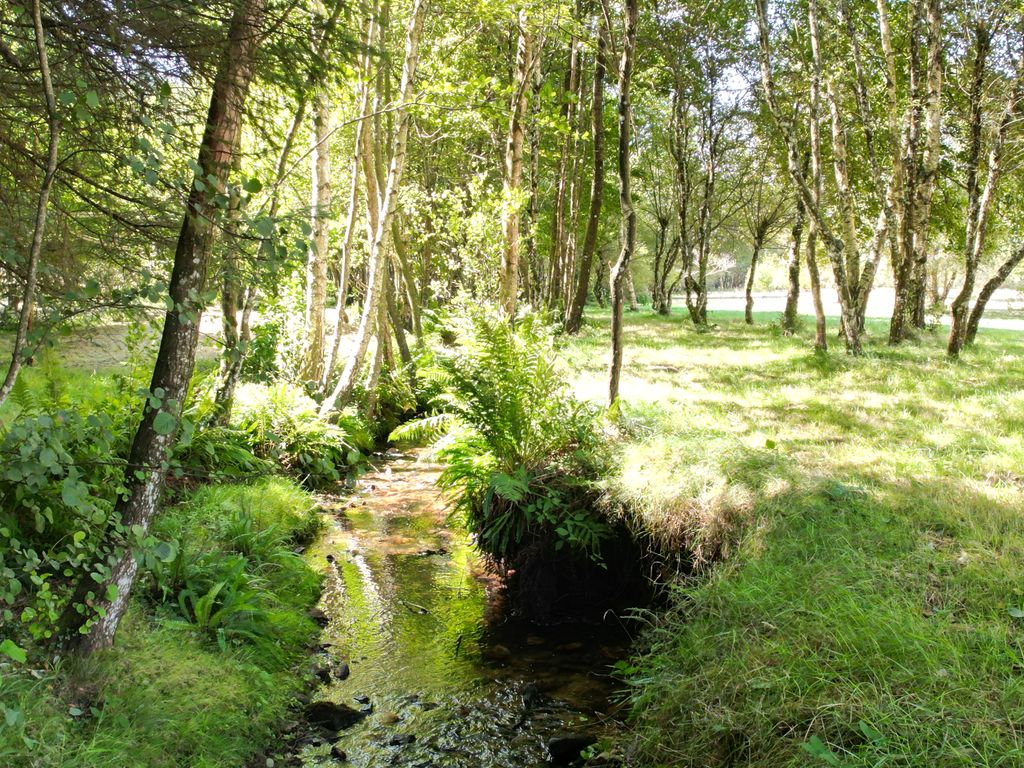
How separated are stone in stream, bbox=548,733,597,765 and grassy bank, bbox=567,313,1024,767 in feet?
1.21

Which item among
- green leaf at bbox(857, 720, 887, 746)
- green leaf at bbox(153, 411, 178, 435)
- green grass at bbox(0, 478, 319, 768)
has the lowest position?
green grass at bbox(0, 478, 319, 768)

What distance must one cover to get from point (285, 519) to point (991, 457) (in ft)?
21.2

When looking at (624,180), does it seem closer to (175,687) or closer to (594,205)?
(175,687)

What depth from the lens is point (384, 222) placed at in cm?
1005

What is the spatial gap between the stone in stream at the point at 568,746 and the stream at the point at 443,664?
0.03 feet

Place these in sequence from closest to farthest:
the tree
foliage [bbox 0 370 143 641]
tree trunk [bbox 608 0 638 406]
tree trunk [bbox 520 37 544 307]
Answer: foliage [bbox 0 370 143 641]
tree trunk [bbox 608 0 638 406]
tree trunk [bbox 520 37 544 307]
the tree

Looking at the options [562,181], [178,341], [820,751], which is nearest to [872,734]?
[820,751]

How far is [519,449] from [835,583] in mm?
3291

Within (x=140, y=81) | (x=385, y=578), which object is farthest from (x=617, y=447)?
(x=140, y=81)

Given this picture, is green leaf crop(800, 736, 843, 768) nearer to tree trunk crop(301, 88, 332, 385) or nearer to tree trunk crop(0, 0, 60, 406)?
tree trunk crop(0, 0, 60, 406)

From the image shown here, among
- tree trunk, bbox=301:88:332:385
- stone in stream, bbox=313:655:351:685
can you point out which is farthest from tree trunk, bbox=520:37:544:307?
stone in stream, bbox=313:655:351:685

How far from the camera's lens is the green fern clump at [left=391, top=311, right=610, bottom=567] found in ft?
19.7

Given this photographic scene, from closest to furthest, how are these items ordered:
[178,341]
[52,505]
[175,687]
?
1. [178,341]
2. [175,687]
3. [52,505]

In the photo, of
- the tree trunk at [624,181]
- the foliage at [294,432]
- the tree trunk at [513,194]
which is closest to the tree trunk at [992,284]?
the tree trunk at [624,181]
